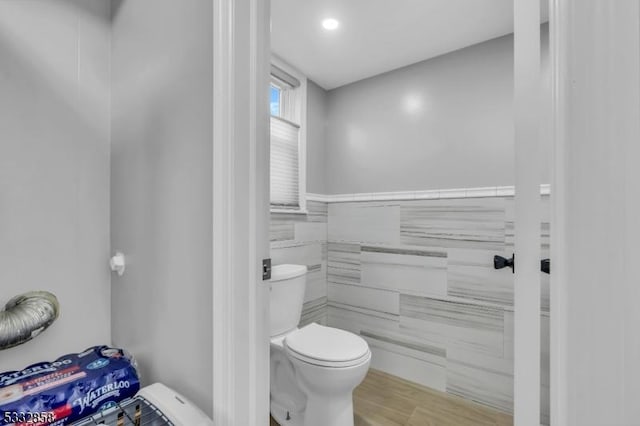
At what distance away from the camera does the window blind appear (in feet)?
7.06

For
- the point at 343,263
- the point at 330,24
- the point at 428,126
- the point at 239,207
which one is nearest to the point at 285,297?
the point at 343,263

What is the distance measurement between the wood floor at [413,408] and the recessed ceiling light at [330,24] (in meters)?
2.35

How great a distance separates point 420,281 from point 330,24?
179cm

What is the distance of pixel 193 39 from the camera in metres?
0.92

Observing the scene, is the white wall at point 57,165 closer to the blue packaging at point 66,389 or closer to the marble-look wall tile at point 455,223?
the blue packaging at point 66,389

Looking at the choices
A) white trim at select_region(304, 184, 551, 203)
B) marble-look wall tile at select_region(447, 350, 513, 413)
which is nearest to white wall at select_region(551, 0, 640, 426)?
white trim at select_region(304, 184, 551, 203)

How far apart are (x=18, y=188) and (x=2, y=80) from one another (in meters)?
0.38

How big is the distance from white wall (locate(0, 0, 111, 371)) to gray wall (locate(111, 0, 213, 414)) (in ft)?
0.23

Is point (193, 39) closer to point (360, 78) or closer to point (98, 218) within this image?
point (98, 218)

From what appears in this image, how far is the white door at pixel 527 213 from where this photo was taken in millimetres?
610

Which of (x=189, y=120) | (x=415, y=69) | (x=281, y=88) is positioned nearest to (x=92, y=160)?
(x=189, y=120)

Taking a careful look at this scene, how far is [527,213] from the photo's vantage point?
2.05 feet

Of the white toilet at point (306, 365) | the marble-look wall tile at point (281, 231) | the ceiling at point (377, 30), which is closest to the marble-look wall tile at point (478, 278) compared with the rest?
A: the white toilet at point (306, 365)

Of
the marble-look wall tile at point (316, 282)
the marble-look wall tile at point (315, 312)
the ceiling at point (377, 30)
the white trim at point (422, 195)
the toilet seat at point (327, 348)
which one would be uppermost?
the ceiling at point (377, 30)
